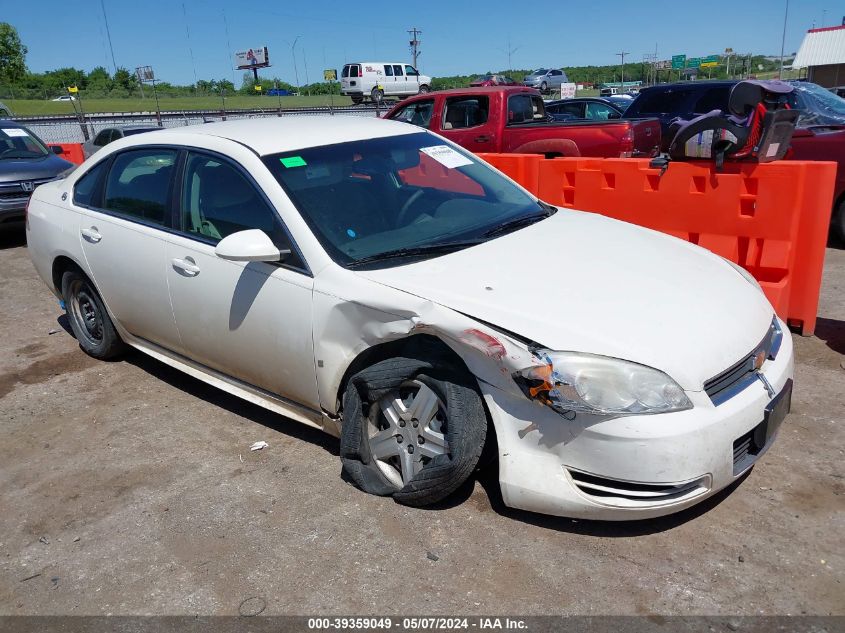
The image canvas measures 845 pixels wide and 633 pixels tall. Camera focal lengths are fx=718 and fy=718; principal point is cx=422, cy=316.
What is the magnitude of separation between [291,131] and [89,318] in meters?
2.34

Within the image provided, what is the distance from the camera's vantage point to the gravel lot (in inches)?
107

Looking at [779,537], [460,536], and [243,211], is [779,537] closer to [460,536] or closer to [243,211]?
[460,536]

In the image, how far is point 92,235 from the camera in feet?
Answer: 15.4

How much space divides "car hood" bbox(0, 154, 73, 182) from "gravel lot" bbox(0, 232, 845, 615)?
6.75 metres

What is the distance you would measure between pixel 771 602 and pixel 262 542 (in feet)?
6.65

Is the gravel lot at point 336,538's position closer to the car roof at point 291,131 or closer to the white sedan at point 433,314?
the white sedan at point 433,314

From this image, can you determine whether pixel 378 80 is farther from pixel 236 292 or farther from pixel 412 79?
pixel 236 292

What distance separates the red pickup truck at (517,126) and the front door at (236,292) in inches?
215

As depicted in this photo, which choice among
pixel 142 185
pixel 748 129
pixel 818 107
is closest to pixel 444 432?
pixel 142 185

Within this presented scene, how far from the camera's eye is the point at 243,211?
3746 mm

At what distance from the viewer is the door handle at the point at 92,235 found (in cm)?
465

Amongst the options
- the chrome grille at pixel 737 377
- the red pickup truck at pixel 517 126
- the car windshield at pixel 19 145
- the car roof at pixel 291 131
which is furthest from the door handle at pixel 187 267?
the car windshield at pixel 19 145

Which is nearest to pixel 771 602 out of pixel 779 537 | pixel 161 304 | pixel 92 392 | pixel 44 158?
pixel 779 537

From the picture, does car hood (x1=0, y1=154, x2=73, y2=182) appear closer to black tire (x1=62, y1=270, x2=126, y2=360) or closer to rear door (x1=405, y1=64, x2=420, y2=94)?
black tire (x1=62, y1=270, x2=126, y2=360)
